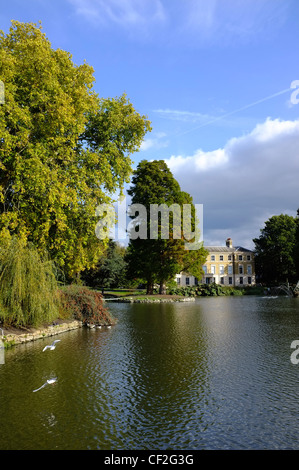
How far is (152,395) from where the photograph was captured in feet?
26.1

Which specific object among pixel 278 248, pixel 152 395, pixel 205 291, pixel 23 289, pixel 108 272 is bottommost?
pixel 152 395

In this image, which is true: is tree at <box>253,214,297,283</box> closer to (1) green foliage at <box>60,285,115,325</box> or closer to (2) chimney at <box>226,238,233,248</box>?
(2) chimney at <box>226,238,233,248</box>

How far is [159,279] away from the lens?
44812mm

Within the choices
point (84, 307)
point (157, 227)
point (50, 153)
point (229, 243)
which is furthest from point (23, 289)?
point (229, 243)

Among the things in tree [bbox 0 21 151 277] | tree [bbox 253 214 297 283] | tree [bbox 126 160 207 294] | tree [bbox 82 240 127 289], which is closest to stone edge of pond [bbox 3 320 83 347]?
tree [bbox 0 21 151 277]

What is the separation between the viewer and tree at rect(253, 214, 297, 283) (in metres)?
66.6

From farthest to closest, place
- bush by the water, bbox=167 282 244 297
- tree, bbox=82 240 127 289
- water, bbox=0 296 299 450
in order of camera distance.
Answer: tree, bbox=82 240 127 289 → bush by the water, bbox=167 282 244 297 → water, bbox=0 296 299 450

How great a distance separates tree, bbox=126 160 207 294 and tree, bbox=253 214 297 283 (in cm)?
2890

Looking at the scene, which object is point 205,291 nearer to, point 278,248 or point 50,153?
point 278,248

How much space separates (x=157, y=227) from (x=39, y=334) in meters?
26.3

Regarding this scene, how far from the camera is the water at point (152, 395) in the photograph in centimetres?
580

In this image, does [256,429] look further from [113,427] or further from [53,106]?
[53,106]

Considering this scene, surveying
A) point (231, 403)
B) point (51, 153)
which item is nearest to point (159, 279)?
point (51, 153)

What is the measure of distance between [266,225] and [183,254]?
3562 cm
